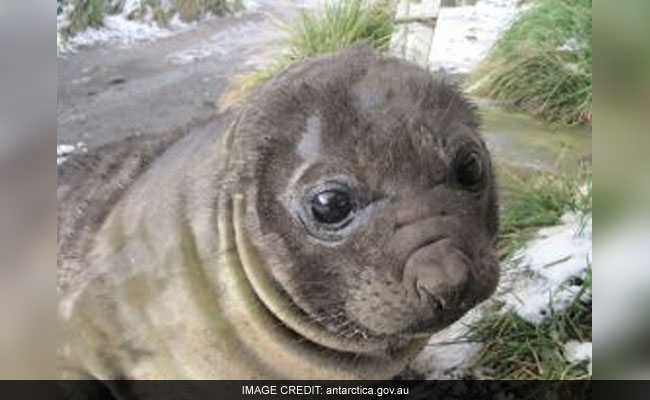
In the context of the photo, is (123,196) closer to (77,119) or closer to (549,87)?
(77,119)

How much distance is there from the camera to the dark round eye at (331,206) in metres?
1.78

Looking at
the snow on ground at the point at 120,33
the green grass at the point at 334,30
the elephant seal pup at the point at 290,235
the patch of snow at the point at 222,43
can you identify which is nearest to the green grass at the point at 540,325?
the elephant seal pup at the point at 290,235

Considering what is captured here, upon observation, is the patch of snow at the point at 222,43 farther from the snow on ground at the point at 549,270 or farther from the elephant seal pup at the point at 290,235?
the snow on ground at the point at 549,270

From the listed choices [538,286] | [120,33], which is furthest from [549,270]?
[120,33]

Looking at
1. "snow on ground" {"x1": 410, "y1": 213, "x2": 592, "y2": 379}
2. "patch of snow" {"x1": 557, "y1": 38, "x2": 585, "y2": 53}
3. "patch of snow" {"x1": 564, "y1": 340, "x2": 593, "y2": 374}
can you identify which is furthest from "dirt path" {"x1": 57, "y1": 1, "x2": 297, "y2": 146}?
"patch of snow" {"x1": 564, "y1": 340, "x2": 593, "y2": 374}

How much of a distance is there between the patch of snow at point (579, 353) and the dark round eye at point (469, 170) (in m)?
0.42

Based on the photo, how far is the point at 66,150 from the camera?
204cm

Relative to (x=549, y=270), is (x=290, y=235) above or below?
above

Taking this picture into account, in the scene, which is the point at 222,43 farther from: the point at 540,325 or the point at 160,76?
the point at 540,325

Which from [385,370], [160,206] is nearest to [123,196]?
[160,206]

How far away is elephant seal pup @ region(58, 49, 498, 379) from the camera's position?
5.79 feet

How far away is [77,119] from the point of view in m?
2.04

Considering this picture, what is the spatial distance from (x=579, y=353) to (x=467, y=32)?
0.67 meters

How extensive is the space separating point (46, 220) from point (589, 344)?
109 centimetres
